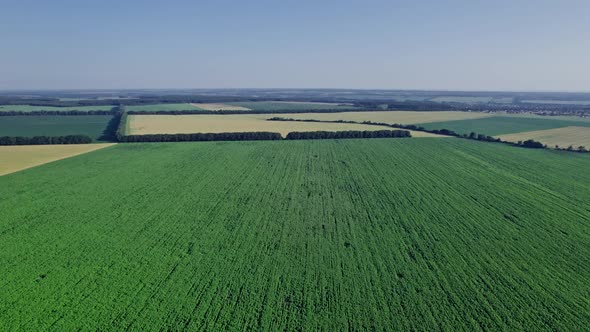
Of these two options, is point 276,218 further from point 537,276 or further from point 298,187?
point 537,276

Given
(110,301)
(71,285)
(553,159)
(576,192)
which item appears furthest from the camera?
(553,159)

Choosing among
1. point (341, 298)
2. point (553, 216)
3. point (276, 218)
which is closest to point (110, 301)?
point (341, 298)

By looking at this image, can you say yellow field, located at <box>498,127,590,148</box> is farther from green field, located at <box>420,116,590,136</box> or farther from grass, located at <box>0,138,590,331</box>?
grass, located at <box>0,138,590,331</box>

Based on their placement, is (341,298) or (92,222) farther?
(92,222)

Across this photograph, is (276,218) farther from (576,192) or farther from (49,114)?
(49,114)

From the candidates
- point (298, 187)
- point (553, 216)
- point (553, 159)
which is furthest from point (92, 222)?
point (553, 159)

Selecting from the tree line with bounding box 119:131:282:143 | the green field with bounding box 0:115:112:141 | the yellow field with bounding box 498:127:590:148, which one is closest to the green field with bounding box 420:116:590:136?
the yellow field with bounding box 498:127:590:148

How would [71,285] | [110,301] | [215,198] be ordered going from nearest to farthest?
[110,301], [71,285], [215,198]
